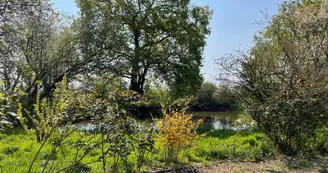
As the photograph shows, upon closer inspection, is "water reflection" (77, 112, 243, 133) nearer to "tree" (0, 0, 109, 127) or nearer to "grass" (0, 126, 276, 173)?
"grass" (0, 126, 276, 173)

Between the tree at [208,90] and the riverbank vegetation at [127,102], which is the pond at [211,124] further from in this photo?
the tree at [208,90]

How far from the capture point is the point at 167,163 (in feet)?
17.0

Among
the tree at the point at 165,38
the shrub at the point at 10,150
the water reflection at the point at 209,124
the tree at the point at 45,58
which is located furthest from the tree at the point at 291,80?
the tree at the point at 165,38

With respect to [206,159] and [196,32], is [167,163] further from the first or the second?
[196,32]

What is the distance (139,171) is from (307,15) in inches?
276

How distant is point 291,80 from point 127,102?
455 cm

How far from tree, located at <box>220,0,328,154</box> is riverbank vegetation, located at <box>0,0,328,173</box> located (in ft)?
0.09

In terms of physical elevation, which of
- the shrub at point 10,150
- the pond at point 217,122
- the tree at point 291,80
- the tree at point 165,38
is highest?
the tree at point 165,38

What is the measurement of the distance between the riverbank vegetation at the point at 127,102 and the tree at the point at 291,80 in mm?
26

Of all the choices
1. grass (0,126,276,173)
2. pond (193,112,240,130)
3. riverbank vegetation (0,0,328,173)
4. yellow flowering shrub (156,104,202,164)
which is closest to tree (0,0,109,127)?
riverbank vegetation (0,0,328,173)

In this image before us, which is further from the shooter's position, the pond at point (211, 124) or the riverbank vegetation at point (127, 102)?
the pond at point (211, 124)

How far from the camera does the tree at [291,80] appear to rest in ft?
20.5

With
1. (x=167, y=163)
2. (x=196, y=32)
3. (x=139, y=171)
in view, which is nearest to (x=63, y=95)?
(x=139, y=171)

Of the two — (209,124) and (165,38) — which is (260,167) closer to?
(209,124)
